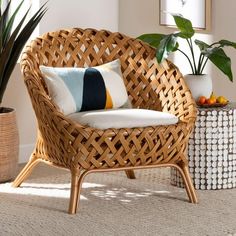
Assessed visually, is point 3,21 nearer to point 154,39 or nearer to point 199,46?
point 154,39

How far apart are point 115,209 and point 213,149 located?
64 cm

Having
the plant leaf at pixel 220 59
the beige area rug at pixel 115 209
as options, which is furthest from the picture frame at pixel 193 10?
the beige area rug at pixel 115 209

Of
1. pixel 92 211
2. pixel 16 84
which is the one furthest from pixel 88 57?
pixel 92 211

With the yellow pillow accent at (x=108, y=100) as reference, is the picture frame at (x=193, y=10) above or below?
above

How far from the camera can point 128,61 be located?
394cm

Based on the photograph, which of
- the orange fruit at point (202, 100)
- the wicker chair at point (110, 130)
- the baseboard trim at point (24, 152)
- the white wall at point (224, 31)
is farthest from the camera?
the baseboard trim at point (24, 152)

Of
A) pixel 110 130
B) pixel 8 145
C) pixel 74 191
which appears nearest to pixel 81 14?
pixel 8 145

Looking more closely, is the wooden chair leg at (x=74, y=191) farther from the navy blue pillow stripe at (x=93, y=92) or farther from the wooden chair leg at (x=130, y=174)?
the wooden chair leg at (x=130, y=174)

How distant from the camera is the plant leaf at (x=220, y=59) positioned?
363cm

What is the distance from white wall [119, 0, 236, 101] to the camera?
430cm

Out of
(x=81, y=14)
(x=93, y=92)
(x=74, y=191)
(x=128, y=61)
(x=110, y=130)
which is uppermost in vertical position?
(x=81, y=14)

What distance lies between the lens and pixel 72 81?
364 centimetres

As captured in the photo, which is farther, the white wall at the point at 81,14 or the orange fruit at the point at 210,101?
the white wall at the point at 81,14

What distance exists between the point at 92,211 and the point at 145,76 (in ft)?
2.86
